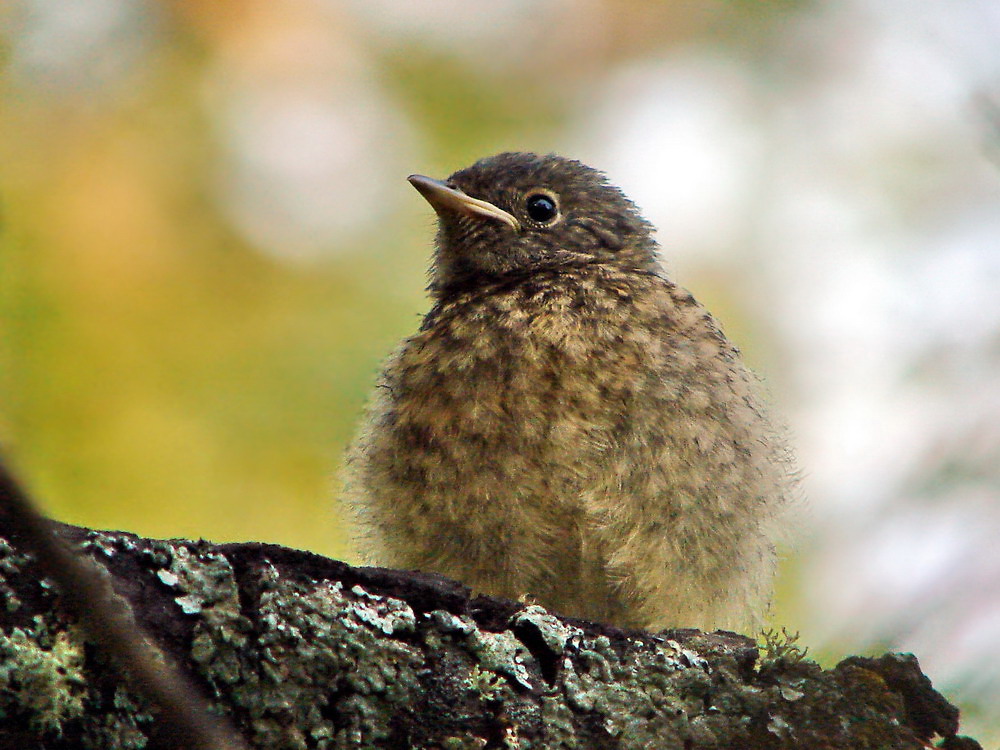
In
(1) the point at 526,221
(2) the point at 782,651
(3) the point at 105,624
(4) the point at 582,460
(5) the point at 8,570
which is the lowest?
(3) the point at 105,624

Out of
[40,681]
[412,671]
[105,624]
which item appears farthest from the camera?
[412,671]

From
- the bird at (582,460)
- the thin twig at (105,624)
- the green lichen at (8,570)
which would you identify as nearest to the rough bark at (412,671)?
the green lichen at (8,570)

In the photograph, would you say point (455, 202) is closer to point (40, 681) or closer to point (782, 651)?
point (782, 651)

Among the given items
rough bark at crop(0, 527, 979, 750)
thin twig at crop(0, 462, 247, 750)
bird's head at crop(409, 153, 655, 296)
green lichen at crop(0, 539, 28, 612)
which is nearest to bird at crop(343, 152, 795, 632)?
bird's head at crop(409, 153, 655, 296)

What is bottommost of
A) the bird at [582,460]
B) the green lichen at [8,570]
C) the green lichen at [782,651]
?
the green lichen at [8,570]

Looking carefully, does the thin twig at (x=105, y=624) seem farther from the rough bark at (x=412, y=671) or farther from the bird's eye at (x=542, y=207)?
the bird's eye at (x=542, y=207)

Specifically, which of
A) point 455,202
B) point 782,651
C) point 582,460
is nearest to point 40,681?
point 782,651

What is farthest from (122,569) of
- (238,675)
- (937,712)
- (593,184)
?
(593,184)
